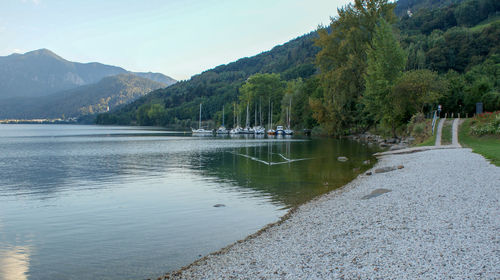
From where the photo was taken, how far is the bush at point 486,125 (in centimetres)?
3575

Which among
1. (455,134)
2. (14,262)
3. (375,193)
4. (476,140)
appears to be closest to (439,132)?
(455,134)

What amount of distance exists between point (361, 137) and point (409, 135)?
17.8 metres

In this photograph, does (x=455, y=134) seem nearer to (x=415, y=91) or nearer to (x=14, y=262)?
(x=415, y=91)

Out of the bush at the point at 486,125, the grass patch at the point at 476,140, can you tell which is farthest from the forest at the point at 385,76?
the grass patch at the point at 476,140

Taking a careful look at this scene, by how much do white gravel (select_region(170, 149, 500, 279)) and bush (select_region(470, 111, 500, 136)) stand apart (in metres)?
22.7

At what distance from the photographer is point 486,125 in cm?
3719

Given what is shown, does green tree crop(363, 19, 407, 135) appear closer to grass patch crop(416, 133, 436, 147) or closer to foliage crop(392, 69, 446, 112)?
foliage crop(392, 69, 446, 112)

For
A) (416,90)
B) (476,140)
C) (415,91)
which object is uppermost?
(416,90)

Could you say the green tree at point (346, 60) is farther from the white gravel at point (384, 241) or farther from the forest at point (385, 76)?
the white gravel at point (384, 241)

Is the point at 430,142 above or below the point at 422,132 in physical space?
below

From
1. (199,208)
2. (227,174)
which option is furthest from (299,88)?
(199,208)

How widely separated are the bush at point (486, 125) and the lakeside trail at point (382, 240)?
22.6 metres

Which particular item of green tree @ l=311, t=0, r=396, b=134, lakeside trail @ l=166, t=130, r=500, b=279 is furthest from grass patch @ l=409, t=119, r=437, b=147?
lakeside trail @ l=166, t=130, r=500, b=279

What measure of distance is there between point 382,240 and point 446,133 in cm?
3558
